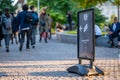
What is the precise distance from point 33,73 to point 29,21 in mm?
9076

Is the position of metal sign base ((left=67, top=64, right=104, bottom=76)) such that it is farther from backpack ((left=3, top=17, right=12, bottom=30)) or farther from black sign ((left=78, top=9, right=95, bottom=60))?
backpack ((left=3, top=17, right=12, bottom=30))

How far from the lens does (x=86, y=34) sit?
40.5ft

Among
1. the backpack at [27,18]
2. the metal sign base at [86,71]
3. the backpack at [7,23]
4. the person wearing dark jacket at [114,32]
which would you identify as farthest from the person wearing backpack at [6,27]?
the metal sign base at [86,71]

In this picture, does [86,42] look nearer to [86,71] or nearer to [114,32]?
[86,71]

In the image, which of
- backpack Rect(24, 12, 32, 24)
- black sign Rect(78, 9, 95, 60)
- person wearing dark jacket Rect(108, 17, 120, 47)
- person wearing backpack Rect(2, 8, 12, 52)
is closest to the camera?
black sign Rect(78, 9, 95, 60)

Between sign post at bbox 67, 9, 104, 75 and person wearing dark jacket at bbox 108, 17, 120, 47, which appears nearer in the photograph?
sign post at bbox 67, 9, 104, 75

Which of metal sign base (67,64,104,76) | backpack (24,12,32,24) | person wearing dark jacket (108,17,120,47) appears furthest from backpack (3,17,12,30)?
metal sign base (67,64,104,76)

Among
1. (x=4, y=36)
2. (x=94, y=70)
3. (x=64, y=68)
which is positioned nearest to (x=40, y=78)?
(x=94, y=70)

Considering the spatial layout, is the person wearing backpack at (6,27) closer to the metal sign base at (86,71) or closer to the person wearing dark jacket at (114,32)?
the person wearing dark jacket at (114,32)

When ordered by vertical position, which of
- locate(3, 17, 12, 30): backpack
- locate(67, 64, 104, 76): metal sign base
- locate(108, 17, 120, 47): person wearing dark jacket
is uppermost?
locate(3, 17, 12, 30): backpack

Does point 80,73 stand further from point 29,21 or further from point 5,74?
point 29,21

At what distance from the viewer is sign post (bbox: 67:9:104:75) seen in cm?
1198

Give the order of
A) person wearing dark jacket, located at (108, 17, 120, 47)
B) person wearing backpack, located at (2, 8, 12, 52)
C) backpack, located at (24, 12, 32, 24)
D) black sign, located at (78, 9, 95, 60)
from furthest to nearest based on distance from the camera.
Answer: person wearing dark jacket, located at (108, 17, 120, 47) → backpack, located at (24, 12, 32, 24) → person wearing backpack, located at (2, 8, 12, 52) → black sign, located at (78, 9, 95, 60)

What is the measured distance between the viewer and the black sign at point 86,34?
1198 cm
